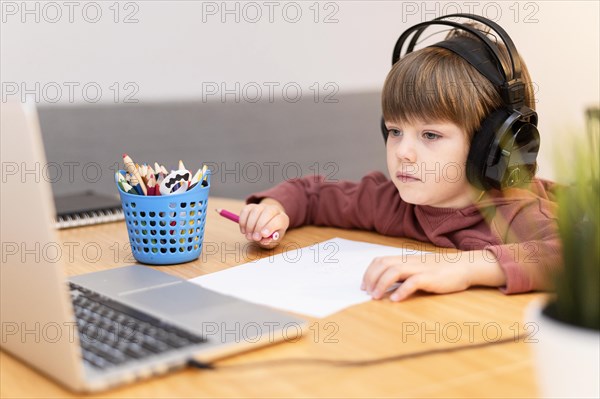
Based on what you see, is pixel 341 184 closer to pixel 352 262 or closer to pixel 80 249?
pixel 352 262

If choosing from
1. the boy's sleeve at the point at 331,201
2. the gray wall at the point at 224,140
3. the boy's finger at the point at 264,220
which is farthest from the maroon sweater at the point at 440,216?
the gray wall at the point at 224,140

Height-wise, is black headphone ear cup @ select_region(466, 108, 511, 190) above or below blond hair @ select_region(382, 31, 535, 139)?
below

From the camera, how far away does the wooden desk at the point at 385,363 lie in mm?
635

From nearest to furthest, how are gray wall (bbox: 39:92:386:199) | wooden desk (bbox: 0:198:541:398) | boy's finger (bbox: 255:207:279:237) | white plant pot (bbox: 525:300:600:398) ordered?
1. white plant pot (bbox: 525:300:600:398)
2. wooden desk (bbox: 0:198:541:398)
3. boy's finger (bbox: 255:207:279:237)
4. gray wall (bbox: 39:92:386:199)

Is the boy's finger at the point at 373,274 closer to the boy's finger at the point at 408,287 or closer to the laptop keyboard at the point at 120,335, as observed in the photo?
the boy's finger at the point at 408,287

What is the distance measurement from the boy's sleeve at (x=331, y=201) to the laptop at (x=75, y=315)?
1.63 feet

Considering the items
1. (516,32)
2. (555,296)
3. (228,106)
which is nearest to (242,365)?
(555,296)

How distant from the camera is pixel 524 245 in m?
0.99

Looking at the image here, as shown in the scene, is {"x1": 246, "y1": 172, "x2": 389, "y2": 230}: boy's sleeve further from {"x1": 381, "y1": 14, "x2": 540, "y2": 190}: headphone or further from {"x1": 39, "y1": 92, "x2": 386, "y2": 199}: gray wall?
{"x1": 39, "y1": 92, "x2": 386, "y2": 199}: gray wall

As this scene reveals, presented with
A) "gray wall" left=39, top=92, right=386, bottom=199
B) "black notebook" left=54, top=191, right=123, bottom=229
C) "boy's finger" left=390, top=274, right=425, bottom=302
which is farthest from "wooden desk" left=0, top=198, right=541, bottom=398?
"gray wall" left=39, top=92, right=386, bottom=199

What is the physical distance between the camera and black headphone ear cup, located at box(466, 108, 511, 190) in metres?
1.10

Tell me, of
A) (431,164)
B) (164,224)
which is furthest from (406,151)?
(164,224)

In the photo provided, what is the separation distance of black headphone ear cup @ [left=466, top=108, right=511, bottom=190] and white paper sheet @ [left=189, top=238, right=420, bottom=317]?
16 cm

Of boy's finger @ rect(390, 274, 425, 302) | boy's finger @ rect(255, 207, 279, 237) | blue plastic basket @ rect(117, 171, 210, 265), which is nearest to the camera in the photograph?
boy's finger @ rect(390, 274, 425, 302)
